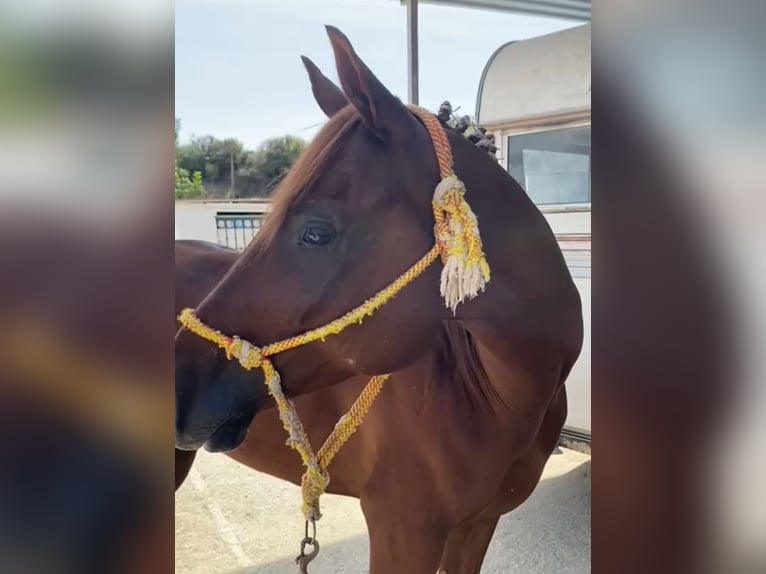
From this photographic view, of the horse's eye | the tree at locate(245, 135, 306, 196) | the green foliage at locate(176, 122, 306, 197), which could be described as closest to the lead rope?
the horse's eye

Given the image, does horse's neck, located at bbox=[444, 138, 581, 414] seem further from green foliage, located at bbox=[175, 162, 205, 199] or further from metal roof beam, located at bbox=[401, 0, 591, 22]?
green foliage, located at bbox=[175, 162, 205, 199]

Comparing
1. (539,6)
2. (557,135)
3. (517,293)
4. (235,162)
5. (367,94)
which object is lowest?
(517,293)

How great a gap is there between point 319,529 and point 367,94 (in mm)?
2220

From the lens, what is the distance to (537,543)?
2.70 meters

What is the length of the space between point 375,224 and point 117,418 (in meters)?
0.72

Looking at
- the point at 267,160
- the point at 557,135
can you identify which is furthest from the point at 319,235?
the point at 267,160

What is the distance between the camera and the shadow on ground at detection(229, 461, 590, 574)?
248 cm

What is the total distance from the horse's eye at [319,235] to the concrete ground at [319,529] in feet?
5.92

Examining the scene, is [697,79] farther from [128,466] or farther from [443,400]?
[443,400]

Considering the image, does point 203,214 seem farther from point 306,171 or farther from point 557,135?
point 306,171

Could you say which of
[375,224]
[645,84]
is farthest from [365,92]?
[645,84]

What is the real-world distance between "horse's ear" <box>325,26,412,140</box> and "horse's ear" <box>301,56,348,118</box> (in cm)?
23

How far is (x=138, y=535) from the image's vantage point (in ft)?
1.25

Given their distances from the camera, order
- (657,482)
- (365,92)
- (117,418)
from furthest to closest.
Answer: (365,92) → (657,482) → (117,418)
